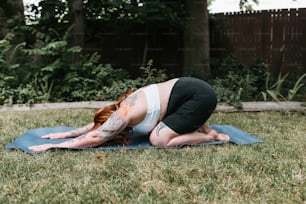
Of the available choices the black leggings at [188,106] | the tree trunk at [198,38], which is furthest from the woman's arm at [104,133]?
the tree trunk at [198,38]

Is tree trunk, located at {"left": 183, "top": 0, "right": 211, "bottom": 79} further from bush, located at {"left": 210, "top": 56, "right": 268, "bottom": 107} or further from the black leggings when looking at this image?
the black leggings

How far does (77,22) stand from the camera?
7.55 metres

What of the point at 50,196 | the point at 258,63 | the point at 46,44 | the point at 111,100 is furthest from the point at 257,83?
the point at 50,196

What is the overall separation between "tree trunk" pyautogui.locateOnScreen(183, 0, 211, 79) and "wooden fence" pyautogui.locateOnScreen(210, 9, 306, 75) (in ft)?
4.02

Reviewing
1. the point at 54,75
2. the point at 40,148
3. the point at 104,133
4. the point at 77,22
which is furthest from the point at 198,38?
the point at 40,148

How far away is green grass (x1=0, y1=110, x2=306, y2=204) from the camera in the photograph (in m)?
2.20

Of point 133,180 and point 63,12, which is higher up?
point 63,12

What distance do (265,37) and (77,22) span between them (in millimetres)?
3639

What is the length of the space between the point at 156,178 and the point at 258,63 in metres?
5.21

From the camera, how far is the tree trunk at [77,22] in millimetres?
7461

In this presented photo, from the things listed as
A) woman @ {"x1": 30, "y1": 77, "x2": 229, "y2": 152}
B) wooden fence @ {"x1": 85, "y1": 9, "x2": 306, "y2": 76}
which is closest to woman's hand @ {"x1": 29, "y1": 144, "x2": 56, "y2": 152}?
woman @ {"x1": 30, "y1": 77, "x2": 229, "y2": 152}

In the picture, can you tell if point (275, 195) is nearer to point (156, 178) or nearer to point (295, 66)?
point (156, 178)

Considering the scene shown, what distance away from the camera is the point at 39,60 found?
690cm

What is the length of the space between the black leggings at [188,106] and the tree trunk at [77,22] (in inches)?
165
